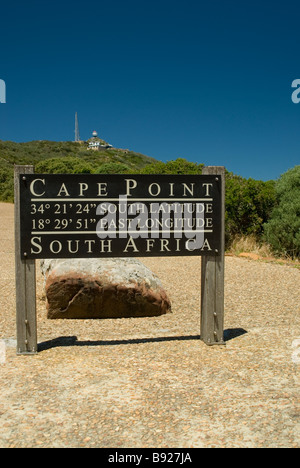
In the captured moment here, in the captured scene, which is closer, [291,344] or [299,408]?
[299,408]

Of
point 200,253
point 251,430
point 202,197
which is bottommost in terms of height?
point 251,430

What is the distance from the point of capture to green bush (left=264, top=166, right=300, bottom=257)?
1136cm

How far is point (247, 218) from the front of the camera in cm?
1276

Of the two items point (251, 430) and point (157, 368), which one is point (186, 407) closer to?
point (251, 430)

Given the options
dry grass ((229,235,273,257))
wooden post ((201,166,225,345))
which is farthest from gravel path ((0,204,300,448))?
dry grass ((229,235,273,257))

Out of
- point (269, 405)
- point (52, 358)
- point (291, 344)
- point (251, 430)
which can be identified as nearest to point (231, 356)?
point (291, 344)

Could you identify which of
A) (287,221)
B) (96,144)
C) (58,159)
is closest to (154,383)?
(287,221)

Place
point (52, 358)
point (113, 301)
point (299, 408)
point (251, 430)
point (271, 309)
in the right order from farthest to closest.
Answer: point (271, 309), point (113, 301), point (52, 358), point (299, 408), point (251, 430)

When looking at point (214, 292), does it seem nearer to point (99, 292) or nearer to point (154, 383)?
point (154, 383)

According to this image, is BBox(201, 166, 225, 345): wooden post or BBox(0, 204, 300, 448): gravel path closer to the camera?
BBox(0, 204, 300, 448): gravel path

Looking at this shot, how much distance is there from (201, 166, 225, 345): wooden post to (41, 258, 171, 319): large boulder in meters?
1.27

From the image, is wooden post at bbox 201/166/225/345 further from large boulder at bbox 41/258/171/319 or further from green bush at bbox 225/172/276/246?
green bush at bbox 225/172/276/246

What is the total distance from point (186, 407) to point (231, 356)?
1220 mm

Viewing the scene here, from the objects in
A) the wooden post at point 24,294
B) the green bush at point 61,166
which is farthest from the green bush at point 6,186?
the wooden post at point 24,294
